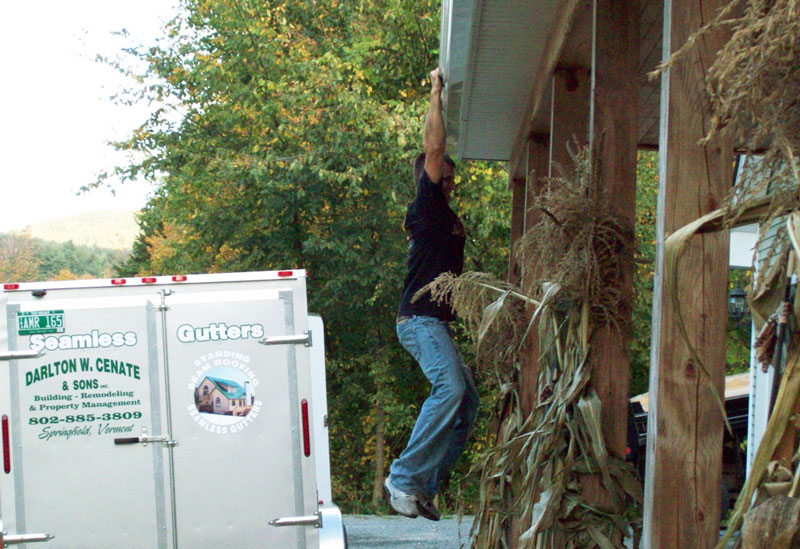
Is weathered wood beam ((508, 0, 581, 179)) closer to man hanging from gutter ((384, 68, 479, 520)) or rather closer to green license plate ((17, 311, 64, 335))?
man hanging from gutter ((384, 68, 479, 520))

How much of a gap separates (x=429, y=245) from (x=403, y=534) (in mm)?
6500

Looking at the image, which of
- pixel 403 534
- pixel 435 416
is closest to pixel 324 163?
pixel 403 534

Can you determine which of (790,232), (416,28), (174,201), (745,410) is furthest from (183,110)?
(790,232)

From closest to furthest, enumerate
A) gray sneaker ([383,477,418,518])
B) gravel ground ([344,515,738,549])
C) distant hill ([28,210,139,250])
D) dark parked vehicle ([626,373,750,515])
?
gray sneaker ([383,477,418,518]) < dark parked vehicle ([626,373,750,515]) < gravel ground ([344,515,738,549]) < distant hill ([28,210,139,250])

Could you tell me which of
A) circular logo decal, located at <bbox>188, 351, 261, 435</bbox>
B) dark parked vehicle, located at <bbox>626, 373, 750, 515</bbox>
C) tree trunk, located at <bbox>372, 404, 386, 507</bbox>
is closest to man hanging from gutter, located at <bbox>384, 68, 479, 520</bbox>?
circular logo decal, located at <bbox>188, 351, 261, 435</bbox>

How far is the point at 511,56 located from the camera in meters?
5.12

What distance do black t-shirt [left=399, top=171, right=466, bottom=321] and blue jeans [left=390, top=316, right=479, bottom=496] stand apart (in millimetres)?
65

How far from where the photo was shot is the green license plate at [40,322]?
16.9 feet

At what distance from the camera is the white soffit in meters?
4.36

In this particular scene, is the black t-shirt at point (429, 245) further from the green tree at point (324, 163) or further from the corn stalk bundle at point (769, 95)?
the green tree at point (324, 163)

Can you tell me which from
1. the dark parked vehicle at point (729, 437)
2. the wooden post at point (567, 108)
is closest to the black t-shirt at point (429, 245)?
the wooden post at point (567, 108)

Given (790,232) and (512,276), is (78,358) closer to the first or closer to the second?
(512,276)

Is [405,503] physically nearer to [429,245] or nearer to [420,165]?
[429,245]

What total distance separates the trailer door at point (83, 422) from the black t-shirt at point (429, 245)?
173 centimetres
